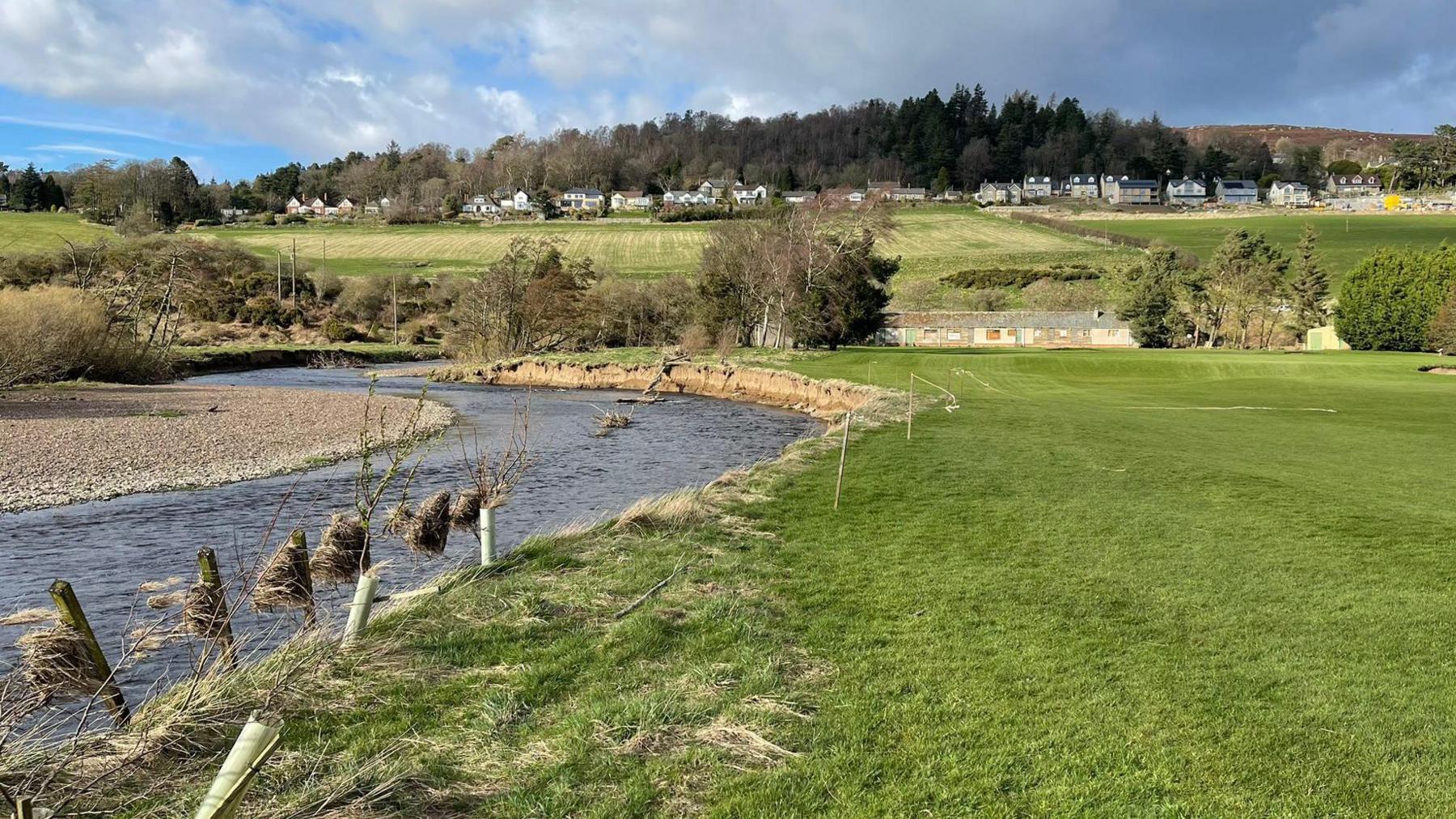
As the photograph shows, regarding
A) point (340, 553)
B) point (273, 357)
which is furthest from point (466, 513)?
point (273, 357)

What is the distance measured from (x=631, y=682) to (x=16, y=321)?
114ft

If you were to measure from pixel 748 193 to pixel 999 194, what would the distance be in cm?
4422

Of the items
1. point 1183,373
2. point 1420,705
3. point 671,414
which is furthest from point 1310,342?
point 1420,705

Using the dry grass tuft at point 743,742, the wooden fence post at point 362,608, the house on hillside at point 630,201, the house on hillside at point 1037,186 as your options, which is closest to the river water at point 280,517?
the wooden fence post at point 362,608

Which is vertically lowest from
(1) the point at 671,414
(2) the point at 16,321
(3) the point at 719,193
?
(1) the point at 671,414

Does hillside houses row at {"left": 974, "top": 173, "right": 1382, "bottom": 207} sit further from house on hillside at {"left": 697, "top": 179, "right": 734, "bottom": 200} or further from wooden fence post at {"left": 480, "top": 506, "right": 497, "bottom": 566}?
wooden fence post at {"left": 480, "top": 506, "right": 497, "bottom": 566}

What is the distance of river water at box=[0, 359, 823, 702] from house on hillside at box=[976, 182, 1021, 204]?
429 ft

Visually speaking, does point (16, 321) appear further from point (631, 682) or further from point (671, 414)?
point (631, 682)

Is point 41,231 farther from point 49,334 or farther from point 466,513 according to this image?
point 466,513

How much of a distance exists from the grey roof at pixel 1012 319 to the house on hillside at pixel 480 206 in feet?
276

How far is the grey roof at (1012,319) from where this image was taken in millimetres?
75688

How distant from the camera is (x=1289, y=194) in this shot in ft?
500

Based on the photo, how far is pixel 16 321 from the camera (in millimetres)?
30875

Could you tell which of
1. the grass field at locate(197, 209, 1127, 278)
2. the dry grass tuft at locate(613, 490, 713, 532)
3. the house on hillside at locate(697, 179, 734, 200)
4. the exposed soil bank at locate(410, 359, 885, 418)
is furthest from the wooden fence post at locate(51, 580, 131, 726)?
the house on hillside at locate(697, 179, 734, 200)
